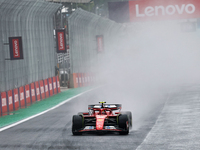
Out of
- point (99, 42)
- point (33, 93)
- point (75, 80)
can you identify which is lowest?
point (75, 80)

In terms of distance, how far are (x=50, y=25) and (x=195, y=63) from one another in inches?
1280

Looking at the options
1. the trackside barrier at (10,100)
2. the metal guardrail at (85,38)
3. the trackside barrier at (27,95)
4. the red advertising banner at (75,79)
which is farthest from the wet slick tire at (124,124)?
the metal guardrail at (85,38)

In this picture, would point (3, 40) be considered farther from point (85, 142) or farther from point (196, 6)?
point (196, 6)

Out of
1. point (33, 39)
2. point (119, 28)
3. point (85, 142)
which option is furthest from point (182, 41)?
point (85, 142)

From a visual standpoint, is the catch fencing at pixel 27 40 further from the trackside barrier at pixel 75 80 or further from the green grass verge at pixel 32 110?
the trackside barrier at pixel 75 80

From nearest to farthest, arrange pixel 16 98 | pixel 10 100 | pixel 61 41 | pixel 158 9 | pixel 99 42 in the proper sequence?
1. pixel 10 100
2. pixel 16 98
3. pixel 61 41
4. pixel 158 9
5. pixel 99 42

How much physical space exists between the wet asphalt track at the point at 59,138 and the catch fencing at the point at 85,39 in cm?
1833

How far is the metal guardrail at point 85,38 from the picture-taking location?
3422 centimetres

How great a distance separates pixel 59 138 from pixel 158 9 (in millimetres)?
31114

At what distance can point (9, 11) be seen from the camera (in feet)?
69.5

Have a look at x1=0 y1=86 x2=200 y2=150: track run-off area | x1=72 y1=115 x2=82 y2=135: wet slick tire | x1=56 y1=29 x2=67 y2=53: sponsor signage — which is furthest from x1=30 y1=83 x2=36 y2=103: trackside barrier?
x1=72 y1=115 x2=82 y2=135: wet slick tire

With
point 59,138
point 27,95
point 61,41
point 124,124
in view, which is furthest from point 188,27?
point 59,138

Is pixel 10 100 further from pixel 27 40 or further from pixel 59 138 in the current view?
pixel 59 138

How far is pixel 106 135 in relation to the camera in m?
11.5
